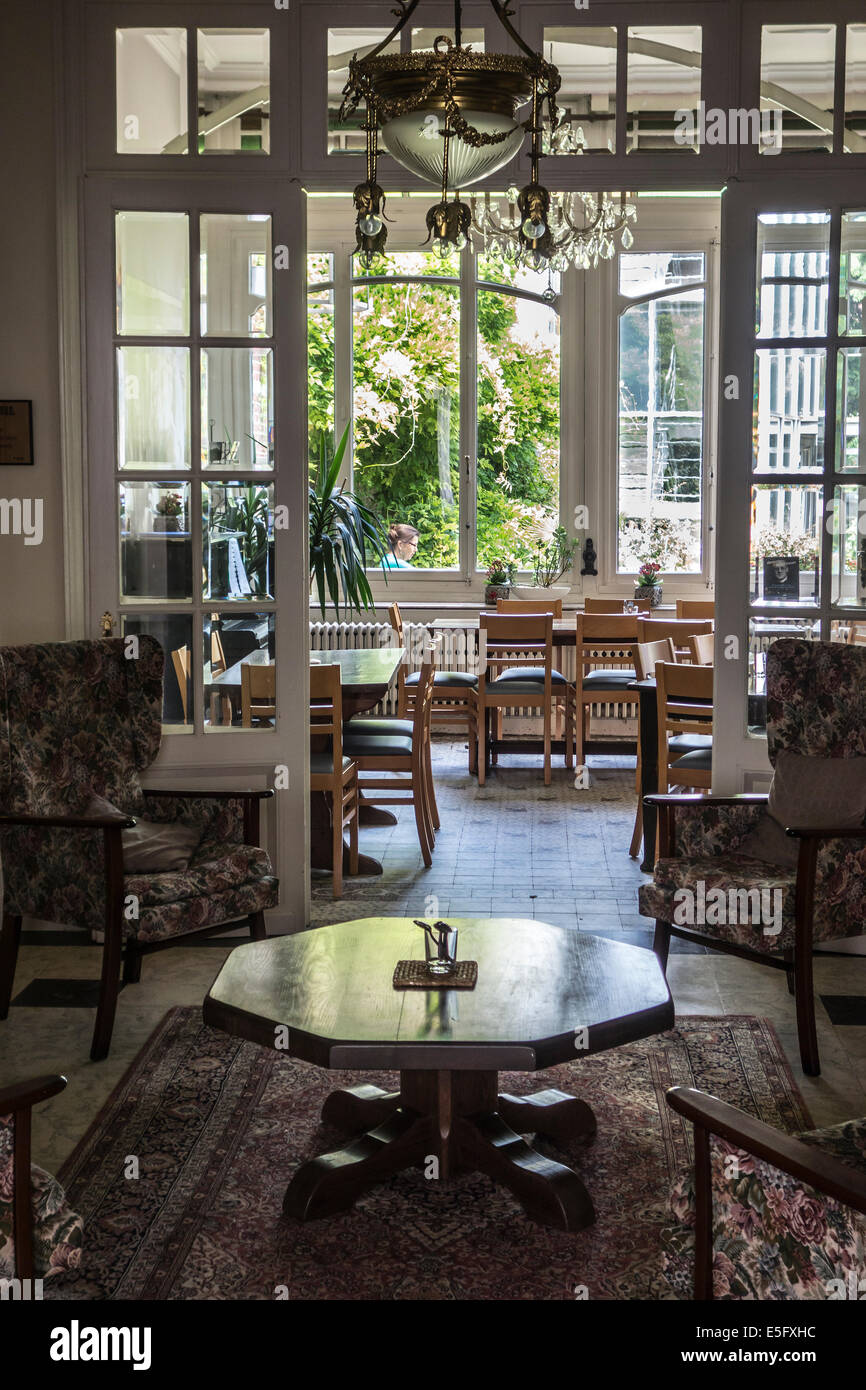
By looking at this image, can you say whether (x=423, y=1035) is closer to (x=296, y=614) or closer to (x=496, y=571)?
(x=296, y=614)

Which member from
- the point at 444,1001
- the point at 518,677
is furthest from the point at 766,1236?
the point at 518,677

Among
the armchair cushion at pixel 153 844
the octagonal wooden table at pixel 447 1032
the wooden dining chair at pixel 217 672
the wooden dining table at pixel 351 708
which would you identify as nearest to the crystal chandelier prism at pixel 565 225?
the wooden dining table at pixel 351 708

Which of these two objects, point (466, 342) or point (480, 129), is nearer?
point (480, 129)

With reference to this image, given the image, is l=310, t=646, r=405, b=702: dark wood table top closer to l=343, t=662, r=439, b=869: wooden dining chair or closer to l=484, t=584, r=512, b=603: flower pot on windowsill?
l=343, t=662, r=439, b=869: wooden dining chair

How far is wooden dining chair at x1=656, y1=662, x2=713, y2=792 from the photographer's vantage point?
5383 mm

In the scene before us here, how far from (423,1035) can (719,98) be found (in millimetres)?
3367

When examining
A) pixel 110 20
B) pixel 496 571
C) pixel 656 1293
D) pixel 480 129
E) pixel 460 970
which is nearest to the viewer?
pixel 656 1293

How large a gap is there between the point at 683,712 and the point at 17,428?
2818 mm

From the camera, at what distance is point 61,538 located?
15.6 feet

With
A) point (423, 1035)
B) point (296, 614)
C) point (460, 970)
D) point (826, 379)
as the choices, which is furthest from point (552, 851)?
point (423, 1035)

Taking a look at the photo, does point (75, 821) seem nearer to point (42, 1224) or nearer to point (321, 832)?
point (42, 1224)

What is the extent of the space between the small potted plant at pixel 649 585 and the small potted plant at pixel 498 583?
846 millimetres

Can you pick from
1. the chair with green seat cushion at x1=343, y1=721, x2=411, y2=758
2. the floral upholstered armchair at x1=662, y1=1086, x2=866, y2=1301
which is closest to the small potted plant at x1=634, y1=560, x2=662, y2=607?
the chair with green seat cushion at x1=343, y1=721, x2=411, y2=758

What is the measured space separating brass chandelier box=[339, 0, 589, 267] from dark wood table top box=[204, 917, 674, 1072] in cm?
157
